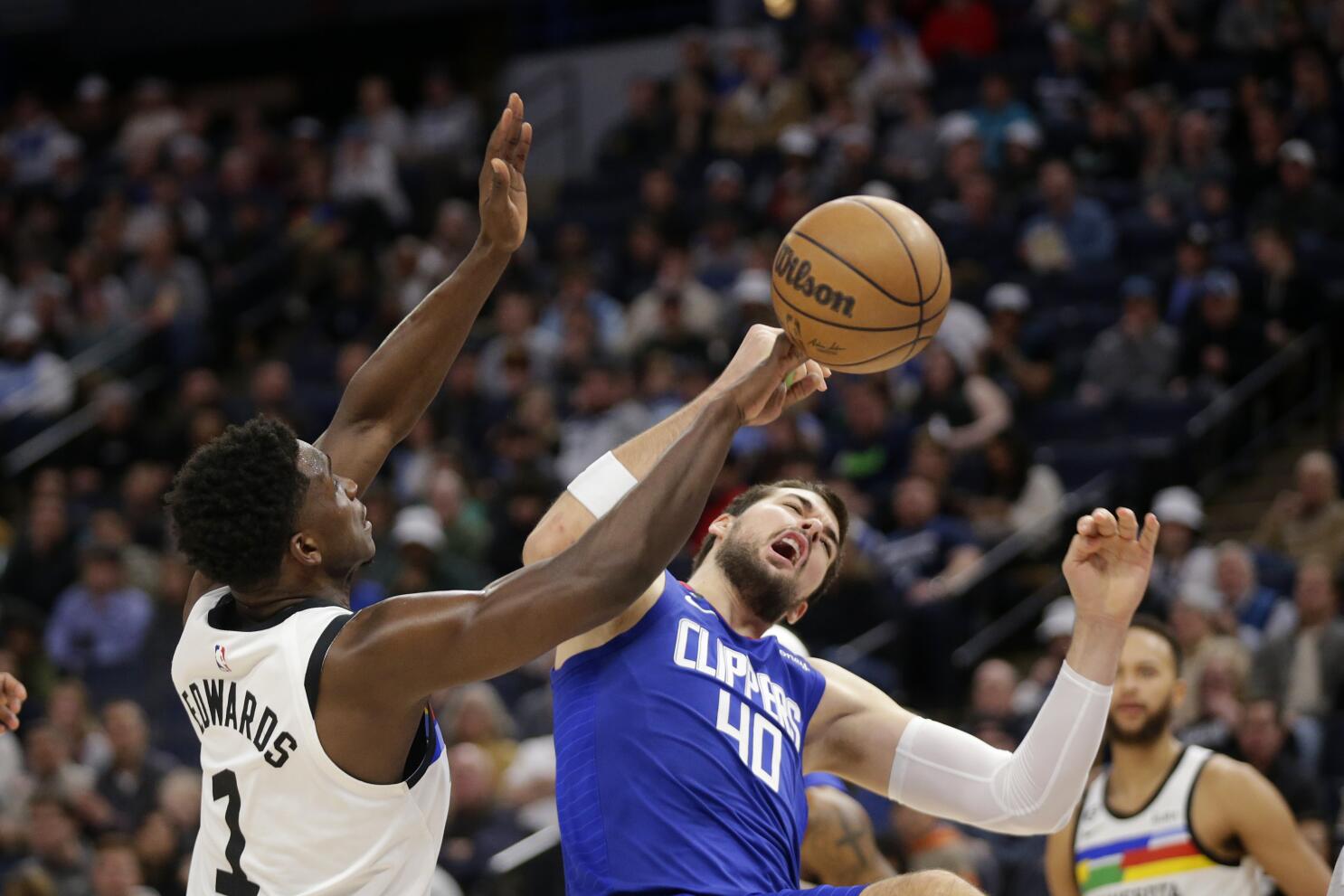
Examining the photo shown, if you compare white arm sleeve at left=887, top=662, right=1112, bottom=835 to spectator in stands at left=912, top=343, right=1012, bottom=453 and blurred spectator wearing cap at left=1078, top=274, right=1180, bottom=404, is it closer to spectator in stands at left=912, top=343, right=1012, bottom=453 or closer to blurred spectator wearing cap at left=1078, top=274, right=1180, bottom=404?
spectator in stands at left=912, top=343, right=1012, bottom=453

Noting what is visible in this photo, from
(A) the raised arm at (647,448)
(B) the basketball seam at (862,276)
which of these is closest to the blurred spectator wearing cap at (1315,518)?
(B) the basketball seam at (862,276)

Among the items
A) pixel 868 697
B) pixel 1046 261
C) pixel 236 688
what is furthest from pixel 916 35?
pixel 236 688

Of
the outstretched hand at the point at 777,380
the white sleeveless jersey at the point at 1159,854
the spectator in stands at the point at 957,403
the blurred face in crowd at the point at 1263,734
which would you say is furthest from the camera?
the spectator in stands at the point at 957,403

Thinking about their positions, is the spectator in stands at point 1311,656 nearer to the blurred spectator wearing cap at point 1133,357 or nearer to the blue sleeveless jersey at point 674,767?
the blurred spectator wearing cap at point 1133,357

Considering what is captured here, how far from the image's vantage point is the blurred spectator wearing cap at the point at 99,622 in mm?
12742

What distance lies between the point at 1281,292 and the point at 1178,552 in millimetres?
2657

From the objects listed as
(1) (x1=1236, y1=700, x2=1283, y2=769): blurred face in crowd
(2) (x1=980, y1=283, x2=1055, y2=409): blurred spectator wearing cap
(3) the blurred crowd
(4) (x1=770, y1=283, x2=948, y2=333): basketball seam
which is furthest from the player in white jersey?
(2) (x1=980, y1=283, x2=1055, y2=409): blurred spectator wearing cap

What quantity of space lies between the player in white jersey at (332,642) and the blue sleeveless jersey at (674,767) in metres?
0.44

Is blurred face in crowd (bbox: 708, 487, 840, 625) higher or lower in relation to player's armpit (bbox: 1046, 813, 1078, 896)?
higher

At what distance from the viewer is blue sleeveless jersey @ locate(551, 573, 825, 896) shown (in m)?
4.17

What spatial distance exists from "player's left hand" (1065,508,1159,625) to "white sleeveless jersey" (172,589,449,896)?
165 cm

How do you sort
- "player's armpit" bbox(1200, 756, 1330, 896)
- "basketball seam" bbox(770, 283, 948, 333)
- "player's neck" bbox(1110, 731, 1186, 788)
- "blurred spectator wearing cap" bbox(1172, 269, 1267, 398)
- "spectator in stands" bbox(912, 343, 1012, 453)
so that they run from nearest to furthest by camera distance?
"basketball seam" bbox(770, 283, 948, 333), "player's armpit" bbox(1200, 756, 1330, 896), "player's neck" bbox(1110, 731, 1186, 788), "spectator in stands" bbox(912, 343, 1012, 453), "blurred spectator wearing cap" bbox(1172, 269, 1267, 398)

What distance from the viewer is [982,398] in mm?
11828

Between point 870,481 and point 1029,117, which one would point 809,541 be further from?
point 1029,117
